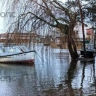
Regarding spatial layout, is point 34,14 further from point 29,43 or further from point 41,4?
point 29,43

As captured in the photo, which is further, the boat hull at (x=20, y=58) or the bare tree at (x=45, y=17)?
the boat hull at (x=20, y=58)

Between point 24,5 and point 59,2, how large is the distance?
532 centimetres

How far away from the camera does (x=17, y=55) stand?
92.5 feet

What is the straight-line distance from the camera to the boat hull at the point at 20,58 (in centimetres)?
2781

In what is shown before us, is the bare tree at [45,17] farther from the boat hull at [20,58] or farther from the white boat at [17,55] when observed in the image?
the boat hull at [20,58]

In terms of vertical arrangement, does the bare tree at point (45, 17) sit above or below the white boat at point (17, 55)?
above

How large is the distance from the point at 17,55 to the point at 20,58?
1.36 ft

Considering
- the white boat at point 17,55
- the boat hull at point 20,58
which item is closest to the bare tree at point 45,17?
the white boat at point 17,55

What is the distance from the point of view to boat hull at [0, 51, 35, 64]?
2781 cm

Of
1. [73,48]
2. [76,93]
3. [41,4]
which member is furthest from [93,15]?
[76,93]

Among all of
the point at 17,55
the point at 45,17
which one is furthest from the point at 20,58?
the point at 45,17

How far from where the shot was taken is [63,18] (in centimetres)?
3002

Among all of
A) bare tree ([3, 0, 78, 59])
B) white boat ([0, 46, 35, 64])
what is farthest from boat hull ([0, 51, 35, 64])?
bare tree ([3, 0, 78, 59])

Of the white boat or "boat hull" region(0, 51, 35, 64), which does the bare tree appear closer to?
the white boat
